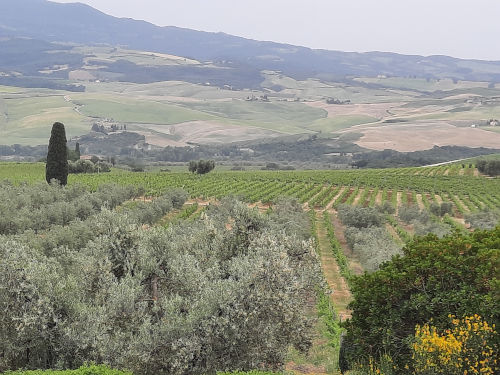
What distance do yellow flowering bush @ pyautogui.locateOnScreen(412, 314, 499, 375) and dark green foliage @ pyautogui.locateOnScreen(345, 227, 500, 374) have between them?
119 centimetres

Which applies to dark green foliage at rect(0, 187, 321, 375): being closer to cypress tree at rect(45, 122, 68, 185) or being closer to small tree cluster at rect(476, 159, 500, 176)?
cypress tree at rect(45, 122, 68, 185)

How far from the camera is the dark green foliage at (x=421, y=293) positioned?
15.1 meters

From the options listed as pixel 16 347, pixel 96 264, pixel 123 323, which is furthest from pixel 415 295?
pixel 16 347

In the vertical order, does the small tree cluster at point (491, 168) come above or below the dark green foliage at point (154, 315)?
below

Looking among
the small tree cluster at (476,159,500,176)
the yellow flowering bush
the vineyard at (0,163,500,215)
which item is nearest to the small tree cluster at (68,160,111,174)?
the vineyard at (0,163,500,215)

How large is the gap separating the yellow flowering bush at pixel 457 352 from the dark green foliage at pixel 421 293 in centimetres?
119

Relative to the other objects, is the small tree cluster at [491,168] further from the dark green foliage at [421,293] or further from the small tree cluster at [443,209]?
the dark green foliage at [421,293]

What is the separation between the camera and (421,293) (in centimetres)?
1606

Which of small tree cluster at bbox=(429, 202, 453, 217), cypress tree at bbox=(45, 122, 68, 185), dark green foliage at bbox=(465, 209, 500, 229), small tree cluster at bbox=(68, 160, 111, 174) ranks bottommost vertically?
small tree cluster at bbox=(68, 160, 111, 174)

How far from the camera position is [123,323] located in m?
16.7

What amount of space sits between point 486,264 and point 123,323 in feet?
37.6

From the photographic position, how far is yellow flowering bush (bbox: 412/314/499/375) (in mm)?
12805

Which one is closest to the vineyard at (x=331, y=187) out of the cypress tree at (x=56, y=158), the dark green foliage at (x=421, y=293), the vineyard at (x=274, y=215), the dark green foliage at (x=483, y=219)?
the vineyard at (x=274, y=215)

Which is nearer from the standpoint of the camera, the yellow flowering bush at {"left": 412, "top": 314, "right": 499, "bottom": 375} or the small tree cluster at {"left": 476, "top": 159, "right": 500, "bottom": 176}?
the yellow flowering bush at {"left": 412, "top": 314, "right": 499, "bottom": 375}
